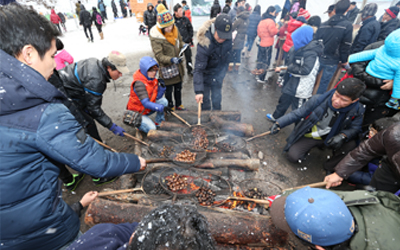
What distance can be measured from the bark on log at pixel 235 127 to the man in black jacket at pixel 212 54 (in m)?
0.80

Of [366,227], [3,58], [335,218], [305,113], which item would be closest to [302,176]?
[305,113]

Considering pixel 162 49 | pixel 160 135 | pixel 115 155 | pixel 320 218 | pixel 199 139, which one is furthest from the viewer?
pixel 162 49

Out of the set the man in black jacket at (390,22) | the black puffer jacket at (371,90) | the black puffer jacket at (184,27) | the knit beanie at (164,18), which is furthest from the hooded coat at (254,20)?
the black puffer jacket at (371,90)

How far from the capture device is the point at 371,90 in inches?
143

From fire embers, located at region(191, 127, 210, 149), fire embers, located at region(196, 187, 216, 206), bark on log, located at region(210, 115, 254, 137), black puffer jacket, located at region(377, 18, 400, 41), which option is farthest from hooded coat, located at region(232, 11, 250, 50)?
fire embers, located at region(196, 187, 216, 206)

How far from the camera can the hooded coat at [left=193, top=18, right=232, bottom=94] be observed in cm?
432

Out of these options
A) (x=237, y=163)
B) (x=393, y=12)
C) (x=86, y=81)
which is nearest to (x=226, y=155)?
(x=237, y=163)

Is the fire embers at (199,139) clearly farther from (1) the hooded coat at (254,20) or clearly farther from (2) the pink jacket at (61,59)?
(1) the hooded coat at (254,20)

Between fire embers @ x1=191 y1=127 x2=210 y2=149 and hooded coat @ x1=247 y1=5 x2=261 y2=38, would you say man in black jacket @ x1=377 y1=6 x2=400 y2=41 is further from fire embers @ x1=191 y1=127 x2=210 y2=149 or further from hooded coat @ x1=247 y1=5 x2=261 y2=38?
fire embers @ x1=191 y1=127 x2=210 y2=149

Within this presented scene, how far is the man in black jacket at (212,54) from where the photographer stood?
13.2 ft

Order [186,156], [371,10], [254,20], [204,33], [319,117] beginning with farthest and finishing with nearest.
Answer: [254,20] → [371,10] → [204,33] → [319,117] → [186,156]

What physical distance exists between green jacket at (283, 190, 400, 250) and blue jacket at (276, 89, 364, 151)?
2.31 metres

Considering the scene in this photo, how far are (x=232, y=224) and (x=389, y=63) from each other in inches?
165

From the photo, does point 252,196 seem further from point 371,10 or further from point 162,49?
point 371,10
